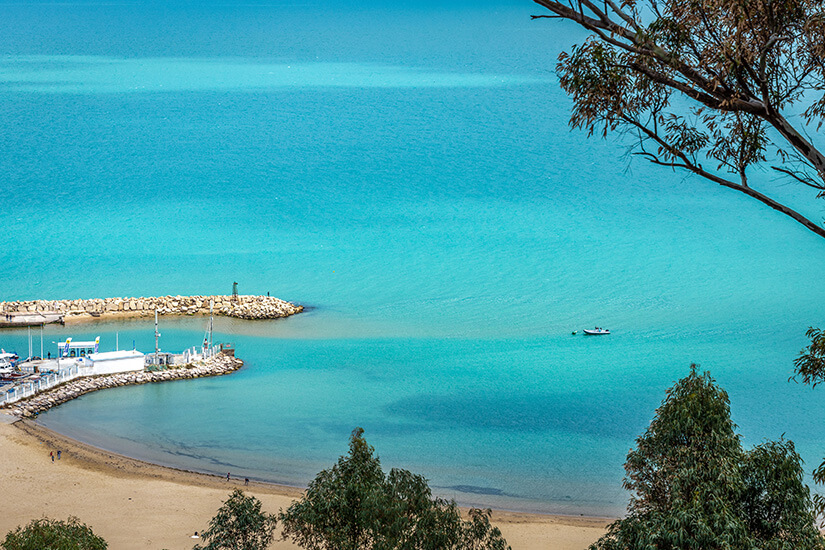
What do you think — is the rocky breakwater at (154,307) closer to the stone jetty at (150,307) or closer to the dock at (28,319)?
the stone jetty at (150,307)

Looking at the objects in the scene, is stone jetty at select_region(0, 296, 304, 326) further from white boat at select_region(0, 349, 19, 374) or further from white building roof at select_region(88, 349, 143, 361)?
white building roof at select_region(88, 349, 143, 361)

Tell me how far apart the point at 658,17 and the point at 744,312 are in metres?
33.1

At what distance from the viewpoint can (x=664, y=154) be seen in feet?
23.3

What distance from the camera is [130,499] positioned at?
55.1 feet

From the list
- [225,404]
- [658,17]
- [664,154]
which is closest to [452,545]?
[664,154]

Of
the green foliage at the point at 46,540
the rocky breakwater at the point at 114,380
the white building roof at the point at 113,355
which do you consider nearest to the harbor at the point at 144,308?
the rocky breakwater at the point at 114,380

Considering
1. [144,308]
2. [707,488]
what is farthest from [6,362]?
[707,488]

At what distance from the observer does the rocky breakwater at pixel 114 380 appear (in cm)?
2272

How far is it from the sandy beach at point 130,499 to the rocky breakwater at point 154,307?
14.8 meters

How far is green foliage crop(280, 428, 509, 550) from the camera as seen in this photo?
8.95 meters

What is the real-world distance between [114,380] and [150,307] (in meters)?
10.1

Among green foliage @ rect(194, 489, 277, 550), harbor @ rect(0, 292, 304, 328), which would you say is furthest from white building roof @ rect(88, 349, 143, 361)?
green foliage @ rect(194, 489, 277, 550)

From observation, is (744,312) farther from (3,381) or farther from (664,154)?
(664,154)

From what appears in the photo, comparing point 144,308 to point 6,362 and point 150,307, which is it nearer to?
point 150,307
